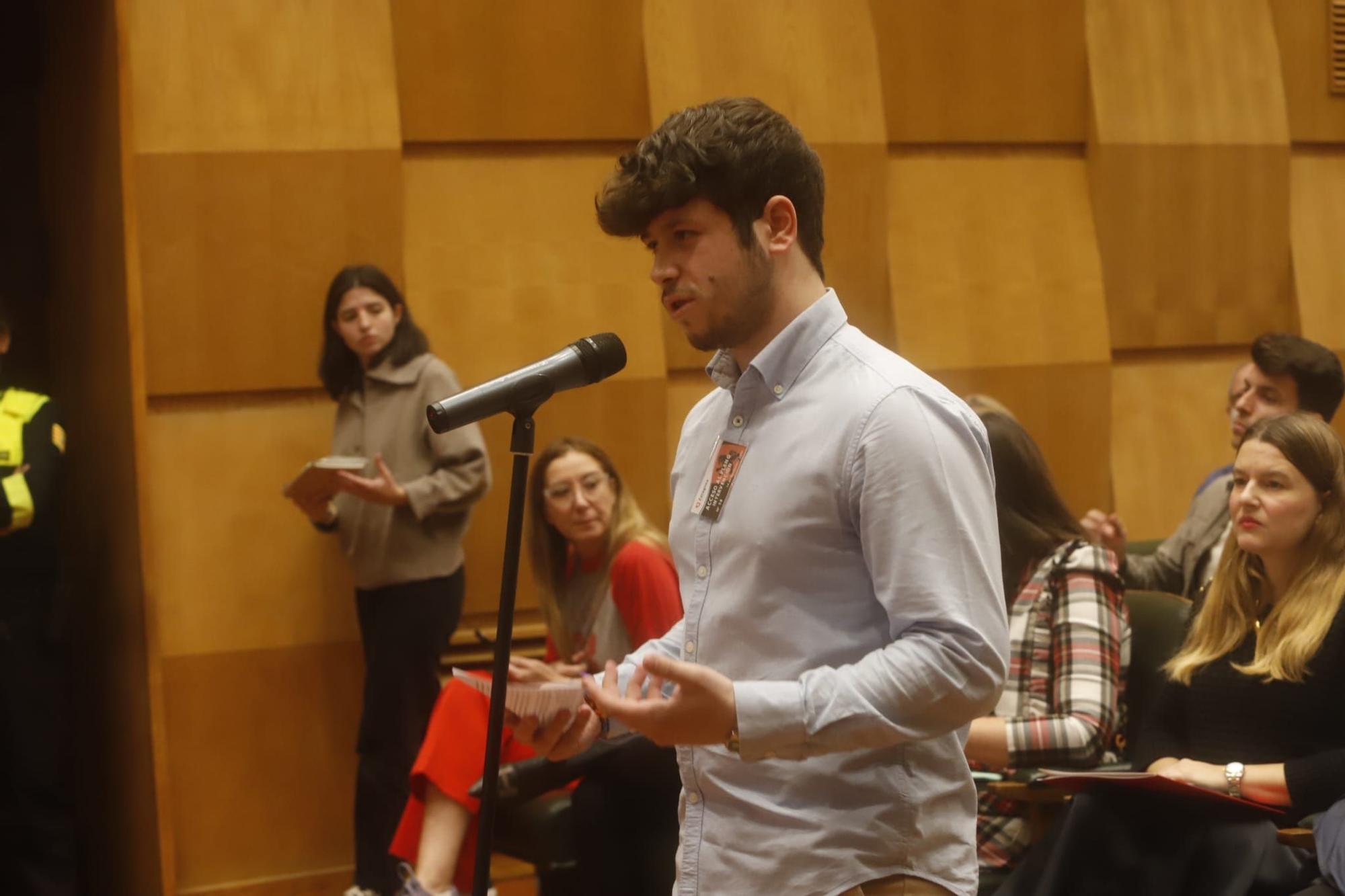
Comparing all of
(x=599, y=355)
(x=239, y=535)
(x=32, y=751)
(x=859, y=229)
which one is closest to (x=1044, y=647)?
(x=599, y=355)

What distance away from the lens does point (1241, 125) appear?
4344mm

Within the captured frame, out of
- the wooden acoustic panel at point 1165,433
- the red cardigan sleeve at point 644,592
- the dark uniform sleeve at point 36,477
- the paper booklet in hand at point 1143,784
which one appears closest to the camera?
the paper booklet in hand at point 1143,784

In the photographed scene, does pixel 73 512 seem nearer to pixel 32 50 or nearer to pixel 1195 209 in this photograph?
pixel 32 50

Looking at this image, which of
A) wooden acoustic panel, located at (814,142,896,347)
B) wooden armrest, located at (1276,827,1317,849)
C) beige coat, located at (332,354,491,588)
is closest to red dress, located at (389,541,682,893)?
beige coat, located at (332,354,491,588)

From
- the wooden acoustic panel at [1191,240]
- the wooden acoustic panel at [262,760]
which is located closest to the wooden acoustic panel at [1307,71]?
the wooden acoustic panel at [1191,240]

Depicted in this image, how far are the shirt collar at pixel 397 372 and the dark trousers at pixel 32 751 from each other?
3.17 ft

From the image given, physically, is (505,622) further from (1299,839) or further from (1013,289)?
(1013,289)

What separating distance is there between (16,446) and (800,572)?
275 cm

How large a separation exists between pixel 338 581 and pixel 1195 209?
8.90 ft

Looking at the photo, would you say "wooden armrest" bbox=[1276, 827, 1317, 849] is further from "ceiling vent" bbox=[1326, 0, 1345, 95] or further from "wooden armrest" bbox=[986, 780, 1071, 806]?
"ceiling vent" bbox=[1326, 0, 1345, 95]

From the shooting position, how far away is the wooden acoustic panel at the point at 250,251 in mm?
3521

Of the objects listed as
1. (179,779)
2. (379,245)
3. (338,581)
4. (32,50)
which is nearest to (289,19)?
(379,245)

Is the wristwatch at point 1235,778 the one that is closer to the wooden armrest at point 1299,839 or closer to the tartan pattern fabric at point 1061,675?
the wooden armrest at point 1299,839

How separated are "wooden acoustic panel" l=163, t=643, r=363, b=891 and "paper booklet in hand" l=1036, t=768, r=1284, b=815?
2.11 m
